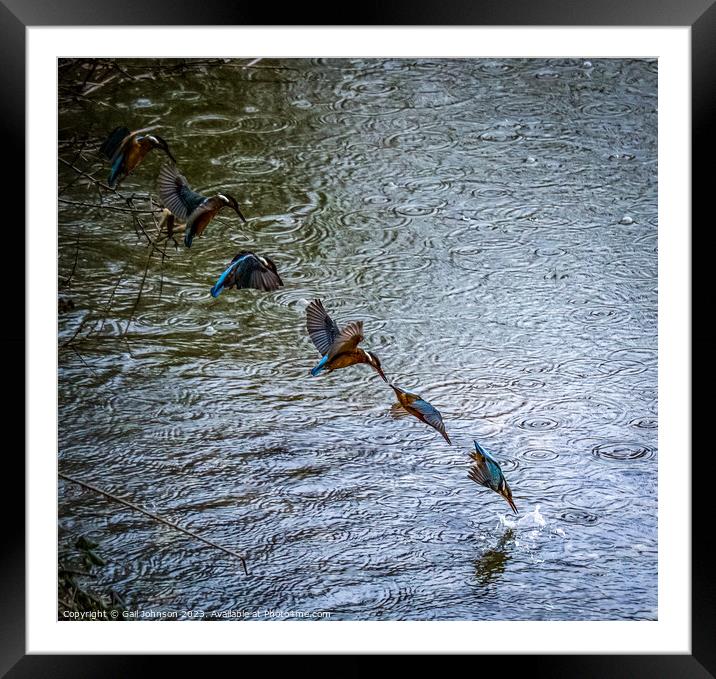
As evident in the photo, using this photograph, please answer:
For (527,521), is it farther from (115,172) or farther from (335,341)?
(115,172)

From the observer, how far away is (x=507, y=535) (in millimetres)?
1914

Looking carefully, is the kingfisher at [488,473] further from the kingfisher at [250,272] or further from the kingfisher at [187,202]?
the kingfisher at [187,202]

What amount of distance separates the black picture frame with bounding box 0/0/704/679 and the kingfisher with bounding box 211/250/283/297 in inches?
17.2

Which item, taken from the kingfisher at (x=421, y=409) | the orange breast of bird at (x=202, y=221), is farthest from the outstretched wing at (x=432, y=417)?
the orange breast of bird at (x=202, y=221)

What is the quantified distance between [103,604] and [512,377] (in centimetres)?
105

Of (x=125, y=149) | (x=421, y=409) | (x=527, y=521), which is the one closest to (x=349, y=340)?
(x=421, y=409)

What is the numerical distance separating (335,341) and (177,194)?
504mm

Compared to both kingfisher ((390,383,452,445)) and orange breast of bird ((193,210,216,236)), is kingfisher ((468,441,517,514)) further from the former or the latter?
orange breast of bird ((193,210,216,236))

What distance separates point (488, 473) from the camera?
194 centimetres

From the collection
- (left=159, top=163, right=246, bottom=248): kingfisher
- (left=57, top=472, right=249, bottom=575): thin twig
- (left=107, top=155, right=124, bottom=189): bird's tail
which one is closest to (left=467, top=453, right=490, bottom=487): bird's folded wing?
(left=57, top=472, right=249, bottom=575): thin twig

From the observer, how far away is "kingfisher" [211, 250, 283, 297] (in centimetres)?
201

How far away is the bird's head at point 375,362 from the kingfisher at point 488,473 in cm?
27
